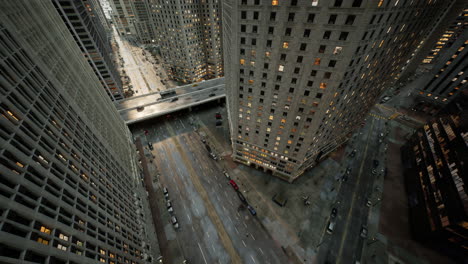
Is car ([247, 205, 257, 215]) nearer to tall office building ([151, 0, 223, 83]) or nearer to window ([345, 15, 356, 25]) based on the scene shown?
window ([345, 15, 356, 25])

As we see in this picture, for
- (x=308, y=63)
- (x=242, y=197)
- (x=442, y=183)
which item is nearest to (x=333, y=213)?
(x=242, y=197)

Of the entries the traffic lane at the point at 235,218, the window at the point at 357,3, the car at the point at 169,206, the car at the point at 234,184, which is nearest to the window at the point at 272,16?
the window at the point at 357,3

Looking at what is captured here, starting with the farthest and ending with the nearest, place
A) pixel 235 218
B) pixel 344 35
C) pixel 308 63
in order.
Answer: pixel 235 218, pixel 308 63, pixel 344 35

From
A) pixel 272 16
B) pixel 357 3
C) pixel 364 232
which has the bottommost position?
pixel 364 232

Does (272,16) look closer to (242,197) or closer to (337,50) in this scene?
(337,50)

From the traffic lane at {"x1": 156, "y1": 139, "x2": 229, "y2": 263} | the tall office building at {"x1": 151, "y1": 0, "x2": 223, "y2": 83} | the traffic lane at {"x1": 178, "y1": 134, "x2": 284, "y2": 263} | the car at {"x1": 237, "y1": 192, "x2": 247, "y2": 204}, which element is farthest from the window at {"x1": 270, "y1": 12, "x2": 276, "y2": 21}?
the tall office building at {"x1": 151, "y1": 0, "x2": 223, "y2": 83}

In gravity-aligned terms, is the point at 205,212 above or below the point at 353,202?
below

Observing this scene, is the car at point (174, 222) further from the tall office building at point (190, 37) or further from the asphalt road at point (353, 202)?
the tall office building at point (190, 37)
